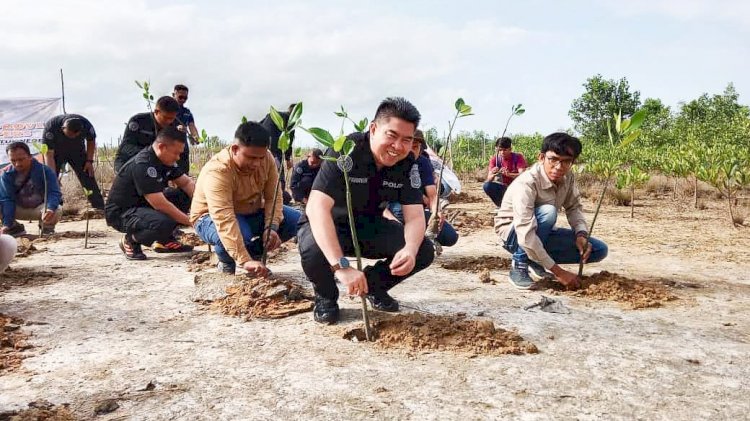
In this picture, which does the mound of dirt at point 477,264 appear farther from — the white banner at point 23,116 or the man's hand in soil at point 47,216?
the white banner at point 23,116

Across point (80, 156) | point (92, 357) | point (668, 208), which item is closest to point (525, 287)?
point (92, 357)

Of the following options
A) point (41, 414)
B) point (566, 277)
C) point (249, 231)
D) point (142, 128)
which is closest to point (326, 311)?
point (249, 231)

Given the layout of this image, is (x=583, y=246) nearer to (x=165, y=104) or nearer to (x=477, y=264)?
(x=477, y=264)

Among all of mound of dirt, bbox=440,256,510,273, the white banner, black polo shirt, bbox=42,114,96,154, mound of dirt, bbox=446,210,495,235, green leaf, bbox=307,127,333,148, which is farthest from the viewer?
the white banner

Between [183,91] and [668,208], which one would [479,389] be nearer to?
[183,91]

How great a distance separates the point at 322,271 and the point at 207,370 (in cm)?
80

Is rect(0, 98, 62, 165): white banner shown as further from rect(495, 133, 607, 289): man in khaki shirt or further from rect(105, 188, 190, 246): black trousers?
rect(495, 133, 607, 289): man in khaki shirt

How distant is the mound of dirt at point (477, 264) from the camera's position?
443 centimetres

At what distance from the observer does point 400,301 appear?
11.1ft

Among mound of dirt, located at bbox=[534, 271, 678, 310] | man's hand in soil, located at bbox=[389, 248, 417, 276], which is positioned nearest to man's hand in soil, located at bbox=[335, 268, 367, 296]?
man's hand in soil, located at bbox=[389, 248, 417, 276]

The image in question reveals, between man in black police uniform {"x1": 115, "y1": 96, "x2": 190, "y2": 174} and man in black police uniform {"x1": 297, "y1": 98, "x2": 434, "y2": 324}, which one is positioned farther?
man in black police uniform {"x1": 115, "y1": 96, "x2": 190, "y2": 174}

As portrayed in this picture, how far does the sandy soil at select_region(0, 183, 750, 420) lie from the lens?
1938 mm

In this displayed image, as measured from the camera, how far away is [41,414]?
182cm

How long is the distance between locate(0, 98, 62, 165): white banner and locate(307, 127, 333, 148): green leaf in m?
11.3
